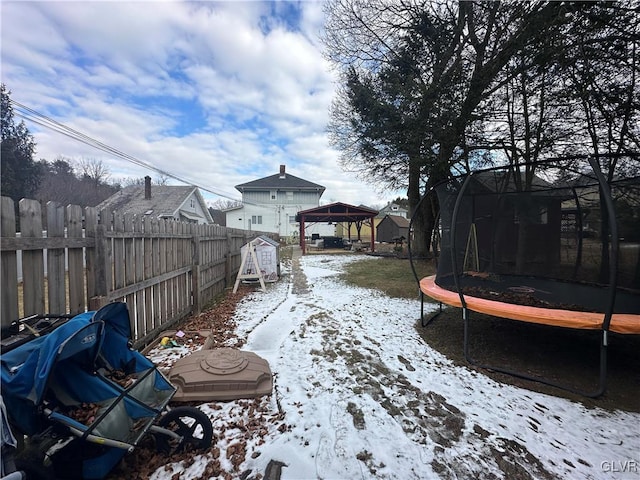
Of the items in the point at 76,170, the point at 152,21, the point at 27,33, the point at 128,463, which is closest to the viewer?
the point at 128,463

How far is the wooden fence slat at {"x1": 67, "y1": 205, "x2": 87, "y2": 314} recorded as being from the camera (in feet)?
8.13

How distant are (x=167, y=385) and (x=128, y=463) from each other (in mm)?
465

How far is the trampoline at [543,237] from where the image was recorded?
459 centimetres

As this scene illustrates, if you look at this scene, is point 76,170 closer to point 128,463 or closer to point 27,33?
point 27,33

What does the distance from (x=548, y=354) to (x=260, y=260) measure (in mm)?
6791

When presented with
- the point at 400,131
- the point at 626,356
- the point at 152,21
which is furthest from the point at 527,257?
the point at 152,21

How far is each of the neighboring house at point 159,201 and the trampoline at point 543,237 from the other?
19.9 meters

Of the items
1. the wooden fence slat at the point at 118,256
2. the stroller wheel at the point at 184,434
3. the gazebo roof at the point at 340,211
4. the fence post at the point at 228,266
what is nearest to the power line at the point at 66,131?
the fence post at the point at 228,266

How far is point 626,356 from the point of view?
366 cm

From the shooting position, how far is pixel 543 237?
19.7 ft

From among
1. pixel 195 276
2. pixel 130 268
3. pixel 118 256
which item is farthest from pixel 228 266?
pixel 118 256

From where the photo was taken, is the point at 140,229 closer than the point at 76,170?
Yes

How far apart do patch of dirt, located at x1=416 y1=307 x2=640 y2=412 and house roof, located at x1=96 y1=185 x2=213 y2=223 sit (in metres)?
21.4

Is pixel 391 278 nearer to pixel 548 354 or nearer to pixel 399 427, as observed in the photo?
pixel 548 354
